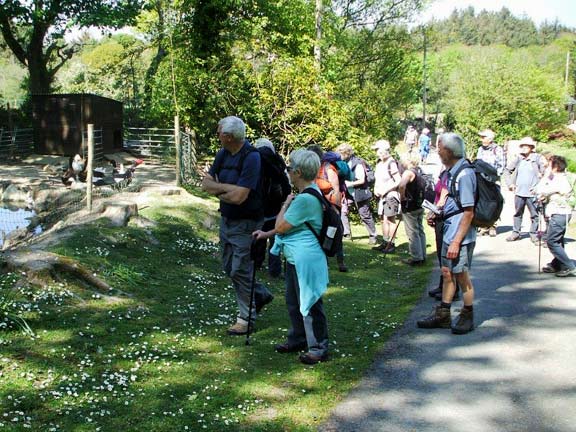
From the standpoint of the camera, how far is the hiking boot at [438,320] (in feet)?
21.9

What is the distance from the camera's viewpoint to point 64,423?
423 cm

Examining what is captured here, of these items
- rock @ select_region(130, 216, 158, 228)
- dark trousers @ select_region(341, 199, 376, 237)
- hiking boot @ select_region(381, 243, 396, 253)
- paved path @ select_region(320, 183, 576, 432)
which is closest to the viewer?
paved path @ select_region(320, 183, 576, 432)

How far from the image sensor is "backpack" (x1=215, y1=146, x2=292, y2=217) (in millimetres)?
6516

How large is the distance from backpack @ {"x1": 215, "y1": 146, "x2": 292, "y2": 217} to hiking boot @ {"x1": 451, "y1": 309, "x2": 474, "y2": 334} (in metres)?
2.19

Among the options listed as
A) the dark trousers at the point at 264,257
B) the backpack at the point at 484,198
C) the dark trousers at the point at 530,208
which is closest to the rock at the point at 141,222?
the dark trousers at the point at 264,257

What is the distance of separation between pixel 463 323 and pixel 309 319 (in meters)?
1.93

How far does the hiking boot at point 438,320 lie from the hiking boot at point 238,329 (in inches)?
72.2

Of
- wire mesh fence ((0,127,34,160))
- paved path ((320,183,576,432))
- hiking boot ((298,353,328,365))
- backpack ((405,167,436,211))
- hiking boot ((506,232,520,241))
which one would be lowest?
paved path ((320,183,576,432))

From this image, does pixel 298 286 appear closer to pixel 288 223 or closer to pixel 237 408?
pixel 288 223

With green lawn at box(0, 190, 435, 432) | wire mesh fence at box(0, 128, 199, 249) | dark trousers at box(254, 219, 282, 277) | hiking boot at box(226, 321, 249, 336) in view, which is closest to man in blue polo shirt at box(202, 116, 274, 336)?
hiking boot at box(226, 321, 249, 336)

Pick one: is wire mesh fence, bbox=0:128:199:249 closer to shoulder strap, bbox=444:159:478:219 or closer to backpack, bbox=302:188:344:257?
backpack, bbox=302:188:344:257

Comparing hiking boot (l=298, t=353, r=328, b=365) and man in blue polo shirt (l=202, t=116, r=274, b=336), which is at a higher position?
man in blue polo shirt (l=202, t=116, r=274, b=336)

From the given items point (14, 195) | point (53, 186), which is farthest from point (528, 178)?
point (14, 195)

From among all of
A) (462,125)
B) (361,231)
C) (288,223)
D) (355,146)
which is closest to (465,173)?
(288,223)
